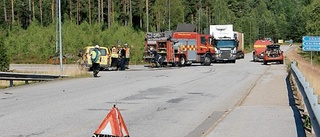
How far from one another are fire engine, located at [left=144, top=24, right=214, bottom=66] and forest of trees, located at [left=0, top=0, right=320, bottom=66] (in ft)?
26.3

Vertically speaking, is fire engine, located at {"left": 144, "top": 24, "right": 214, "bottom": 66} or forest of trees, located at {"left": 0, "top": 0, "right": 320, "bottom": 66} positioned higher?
forest of trees, located at {"left": 0, "top": 0, "right": 320, "bottom": 66}

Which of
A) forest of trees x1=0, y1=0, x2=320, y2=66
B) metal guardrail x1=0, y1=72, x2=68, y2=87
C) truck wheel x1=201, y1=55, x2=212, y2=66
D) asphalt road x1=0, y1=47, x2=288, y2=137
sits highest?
forest of trees x1=0, y1=0, x2=320, y2=66

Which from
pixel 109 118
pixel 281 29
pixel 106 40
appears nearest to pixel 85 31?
pixel 106 40

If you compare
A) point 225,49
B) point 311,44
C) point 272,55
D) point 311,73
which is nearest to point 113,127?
point 311,73

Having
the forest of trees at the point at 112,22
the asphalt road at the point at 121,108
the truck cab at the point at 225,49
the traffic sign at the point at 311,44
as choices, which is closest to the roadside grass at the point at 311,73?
the traffic sign at the point at 311,44

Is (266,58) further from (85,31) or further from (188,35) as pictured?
(85,31)

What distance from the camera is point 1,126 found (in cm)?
1120

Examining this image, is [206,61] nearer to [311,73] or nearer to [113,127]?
[311,73]

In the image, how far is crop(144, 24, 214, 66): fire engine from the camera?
141 ft

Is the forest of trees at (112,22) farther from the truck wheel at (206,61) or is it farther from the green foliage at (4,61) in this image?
the truck wheel at (206,61)

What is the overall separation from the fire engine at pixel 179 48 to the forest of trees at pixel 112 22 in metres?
8.03

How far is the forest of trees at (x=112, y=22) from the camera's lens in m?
59.7

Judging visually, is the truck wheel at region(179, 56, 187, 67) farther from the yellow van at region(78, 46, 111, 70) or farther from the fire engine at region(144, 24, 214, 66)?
the yellow van at region(78, 46, 111, 70)

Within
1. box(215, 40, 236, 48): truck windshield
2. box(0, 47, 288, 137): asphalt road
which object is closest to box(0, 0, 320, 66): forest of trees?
box(215, 40, 236, 48): truck windshield
